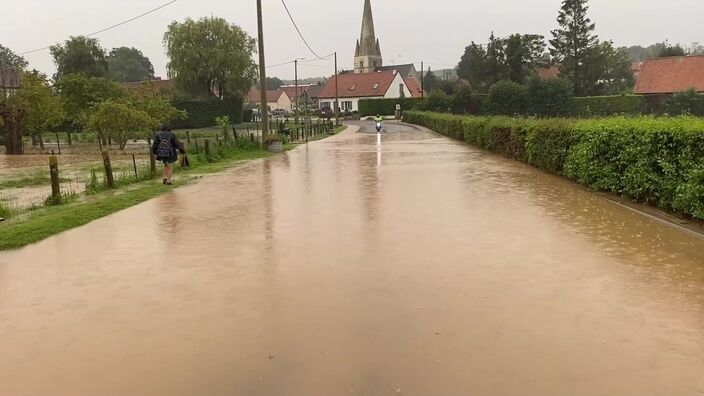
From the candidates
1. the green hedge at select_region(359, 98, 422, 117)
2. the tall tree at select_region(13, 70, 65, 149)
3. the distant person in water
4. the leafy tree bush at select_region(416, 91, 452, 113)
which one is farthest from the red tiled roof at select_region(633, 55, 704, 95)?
the distant person in water

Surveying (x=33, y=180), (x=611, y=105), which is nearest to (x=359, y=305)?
(x=33, y=180)

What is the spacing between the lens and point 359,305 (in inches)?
216

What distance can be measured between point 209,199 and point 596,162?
8.60m

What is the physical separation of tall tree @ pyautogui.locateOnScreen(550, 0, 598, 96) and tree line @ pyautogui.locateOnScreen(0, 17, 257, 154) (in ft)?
122

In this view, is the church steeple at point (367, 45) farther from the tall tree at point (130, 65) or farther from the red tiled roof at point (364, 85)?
the tall tree at point (130, 65)

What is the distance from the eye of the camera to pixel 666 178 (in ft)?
32.6

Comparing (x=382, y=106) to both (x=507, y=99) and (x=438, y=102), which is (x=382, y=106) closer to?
(x=438, y=102)

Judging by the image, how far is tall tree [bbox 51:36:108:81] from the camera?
58406mm

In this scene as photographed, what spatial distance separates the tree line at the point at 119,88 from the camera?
32.0 meters

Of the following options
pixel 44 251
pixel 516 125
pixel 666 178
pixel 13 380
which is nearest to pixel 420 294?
pixel 13 380

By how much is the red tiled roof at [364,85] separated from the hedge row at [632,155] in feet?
249

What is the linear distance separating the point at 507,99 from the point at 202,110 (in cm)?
3069

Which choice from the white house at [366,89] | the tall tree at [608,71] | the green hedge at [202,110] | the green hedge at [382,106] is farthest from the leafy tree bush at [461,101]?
the white house at [366,89]

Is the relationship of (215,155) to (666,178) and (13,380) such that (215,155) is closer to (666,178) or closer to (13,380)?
(666,178)
